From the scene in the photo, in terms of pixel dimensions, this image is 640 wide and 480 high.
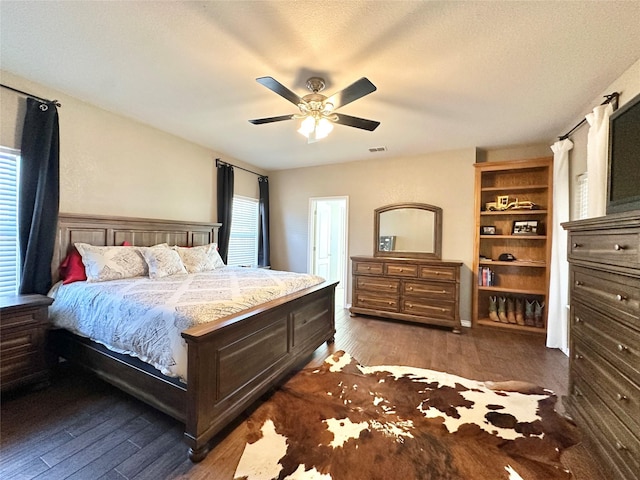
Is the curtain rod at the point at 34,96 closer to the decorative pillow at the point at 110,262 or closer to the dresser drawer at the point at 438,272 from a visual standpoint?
the decorative pillow at the point at 110,262

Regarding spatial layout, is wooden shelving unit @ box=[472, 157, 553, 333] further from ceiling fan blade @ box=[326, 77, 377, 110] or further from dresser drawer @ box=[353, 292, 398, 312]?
ceiling fan blade @ box=[326, 77, 377, 110]

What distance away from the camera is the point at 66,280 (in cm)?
255

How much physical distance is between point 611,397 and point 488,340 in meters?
2.14

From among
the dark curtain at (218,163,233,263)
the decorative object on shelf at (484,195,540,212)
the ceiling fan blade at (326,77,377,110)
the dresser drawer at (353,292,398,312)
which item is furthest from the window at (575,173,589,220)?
the dark curtain at (218,163,233,263)

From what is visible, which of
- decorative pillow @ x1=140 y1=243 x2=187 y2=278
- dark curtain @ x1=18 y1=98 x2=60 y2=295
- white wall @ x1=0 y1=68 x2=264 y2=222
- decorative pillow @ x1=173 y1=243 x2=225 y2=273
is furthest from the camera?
decorative pillow @ x1=173 y1=243 x2=225 y2=273

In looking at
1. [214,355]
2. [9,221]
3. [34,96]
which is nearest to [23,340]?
[9,221]

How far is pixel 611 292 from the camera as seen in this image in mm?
1531

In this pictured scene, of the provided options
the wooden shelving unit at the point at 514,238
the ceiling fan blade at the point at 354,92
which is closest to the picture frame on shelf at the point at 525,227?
the wooden shelving unit at the point at 514,238

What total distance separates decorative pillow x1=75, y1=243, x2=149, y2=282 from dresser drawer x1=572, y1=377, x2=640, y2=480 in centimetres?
376

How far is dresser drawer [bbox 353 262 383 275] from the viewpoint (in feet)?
14.2

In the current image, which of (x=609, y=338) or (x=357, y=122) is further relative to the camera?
(x=357, y=122)

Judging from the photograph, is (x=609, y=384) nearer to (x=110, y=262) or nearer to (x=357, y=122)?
(x=357, y=122)

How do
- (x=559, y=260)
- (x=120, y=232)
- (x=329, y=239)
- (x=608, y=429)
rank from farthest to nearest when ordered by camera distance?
(x=329, y=239), (x=559, y=260), (x=120, y=232), (x=608, y=429)

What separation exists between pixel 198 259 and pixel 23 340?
5.33 feet
